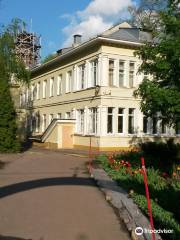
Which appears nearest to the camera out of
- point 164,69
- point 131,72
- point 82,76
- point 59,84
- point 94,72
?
point 164,69

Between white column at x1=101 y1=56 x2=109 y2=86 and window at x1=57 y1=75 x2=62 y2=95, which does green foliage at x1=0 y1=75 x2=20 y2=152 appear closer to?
white column at x1=101 y1=56 x2=109 y2=86

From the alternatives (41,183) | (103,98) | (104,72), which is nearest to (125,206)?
(41,183)

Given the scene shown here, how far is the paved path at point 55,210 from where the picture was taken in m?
8.63

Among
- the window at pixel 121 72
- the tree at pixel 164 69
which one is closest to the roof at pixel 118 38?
the window at pixel 121 72

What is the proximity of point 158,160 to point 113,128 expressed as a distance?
13740 mm

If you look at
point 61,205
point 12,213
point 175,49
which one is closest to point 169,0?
point 175,49

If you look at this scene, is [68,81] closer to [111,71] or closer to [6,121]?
[111,71]

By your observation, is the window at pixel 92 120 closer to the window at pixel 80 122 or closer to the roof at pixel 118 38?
the window at pixel 80 122

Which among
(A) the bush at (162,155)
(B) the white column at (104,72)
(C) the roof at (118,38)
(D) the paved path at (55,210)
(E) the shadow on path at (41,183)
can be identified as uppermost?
(C) the roof at (118,38)

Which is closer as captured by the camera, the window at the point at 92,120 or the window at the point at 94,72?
the window at the point at 92,120

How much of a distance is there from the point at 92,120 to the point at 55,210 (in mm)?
26305

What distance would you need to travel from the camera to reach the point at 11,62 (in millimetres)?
41062

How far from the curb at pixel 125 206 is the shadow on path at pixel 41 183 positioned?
487 mm

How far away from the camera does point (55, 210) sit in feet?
35.0
